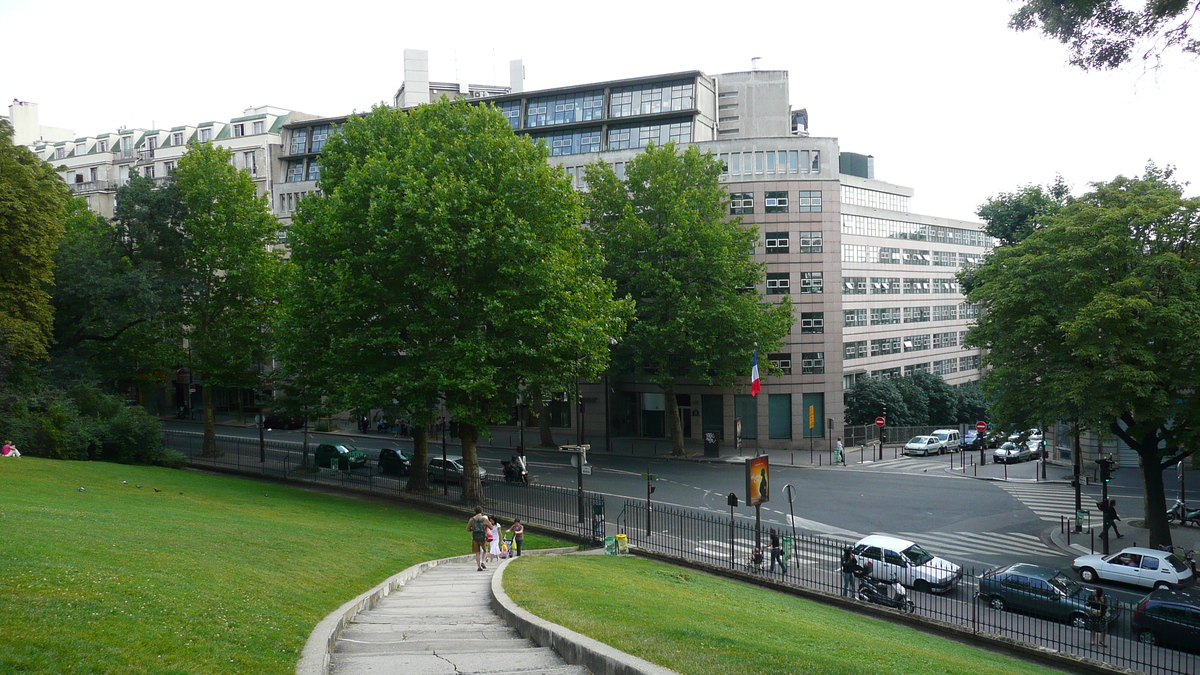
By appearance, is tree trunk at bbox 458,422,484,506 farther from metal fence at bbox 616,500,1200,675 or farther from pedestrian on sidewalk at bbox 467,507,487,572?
pedestrian on sidewalk at bbox 467,507,487,572

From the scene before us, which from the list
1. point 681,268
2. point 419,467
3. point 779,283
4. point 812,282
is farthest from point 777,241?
point 419,467

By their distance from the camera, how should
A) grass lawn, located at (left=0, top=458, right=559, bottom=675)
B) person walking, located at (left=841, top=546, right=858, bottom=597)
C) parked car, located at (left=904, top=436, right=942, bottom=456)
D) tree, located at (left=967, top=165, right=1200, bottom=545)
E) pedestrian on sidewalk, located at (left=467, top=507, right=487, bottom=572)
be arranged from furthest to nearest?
parked car, located at (left=904, top=436, right=942, bottom=456) < tree, located at (left=967, top=165, right=1200, bottom=545) < person walking, located at (left=841, top=546, right=858, bottom=597) < pedestrian on sidewalk, located at (left=467, top=507, right=487, bottom=572) < grass lawn, located at (left=0, top=458, right=559, bottom=675)

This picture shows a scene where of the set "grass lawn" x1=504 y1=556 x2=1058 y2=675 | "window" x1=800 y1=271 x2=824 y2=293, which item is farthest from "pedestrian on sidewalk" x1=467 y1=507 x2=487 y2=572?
"window" x1=800 y1=271 x2=824 y2=293

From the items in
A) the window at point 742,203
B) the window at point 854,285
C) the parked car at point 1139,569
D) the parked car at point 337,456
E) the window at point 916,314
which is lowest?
the parked car at point 1139,569

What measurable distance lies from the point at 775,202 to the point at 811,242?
11.5ft

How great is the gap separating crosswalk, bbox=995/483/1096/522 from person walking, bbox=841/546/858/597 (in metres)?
16.0

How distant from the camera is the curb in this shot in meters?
8.23

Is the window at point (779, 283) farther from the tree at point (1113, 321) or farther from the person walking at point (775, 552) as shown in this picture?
the person walking at point (775, 552)

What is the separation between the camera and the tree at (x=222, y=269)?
4019 centimetres

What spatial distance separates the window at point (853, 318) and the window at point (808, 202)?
13786 mm

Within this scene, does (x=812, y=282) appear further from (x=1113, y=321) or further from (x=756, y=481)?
(x=756, y=481)

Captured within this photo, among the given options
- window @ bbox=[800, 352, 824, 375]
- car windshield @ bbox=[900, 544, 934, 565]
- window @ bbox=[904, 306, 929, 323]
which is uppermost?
window @ bbox=[904, 306, 929, 323]

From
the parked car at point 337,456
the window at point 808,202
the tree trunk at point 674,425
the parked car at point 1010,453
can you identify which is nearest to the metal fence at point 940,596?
the parked car at point 337,456

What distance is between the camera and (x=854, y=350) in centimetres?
6475
